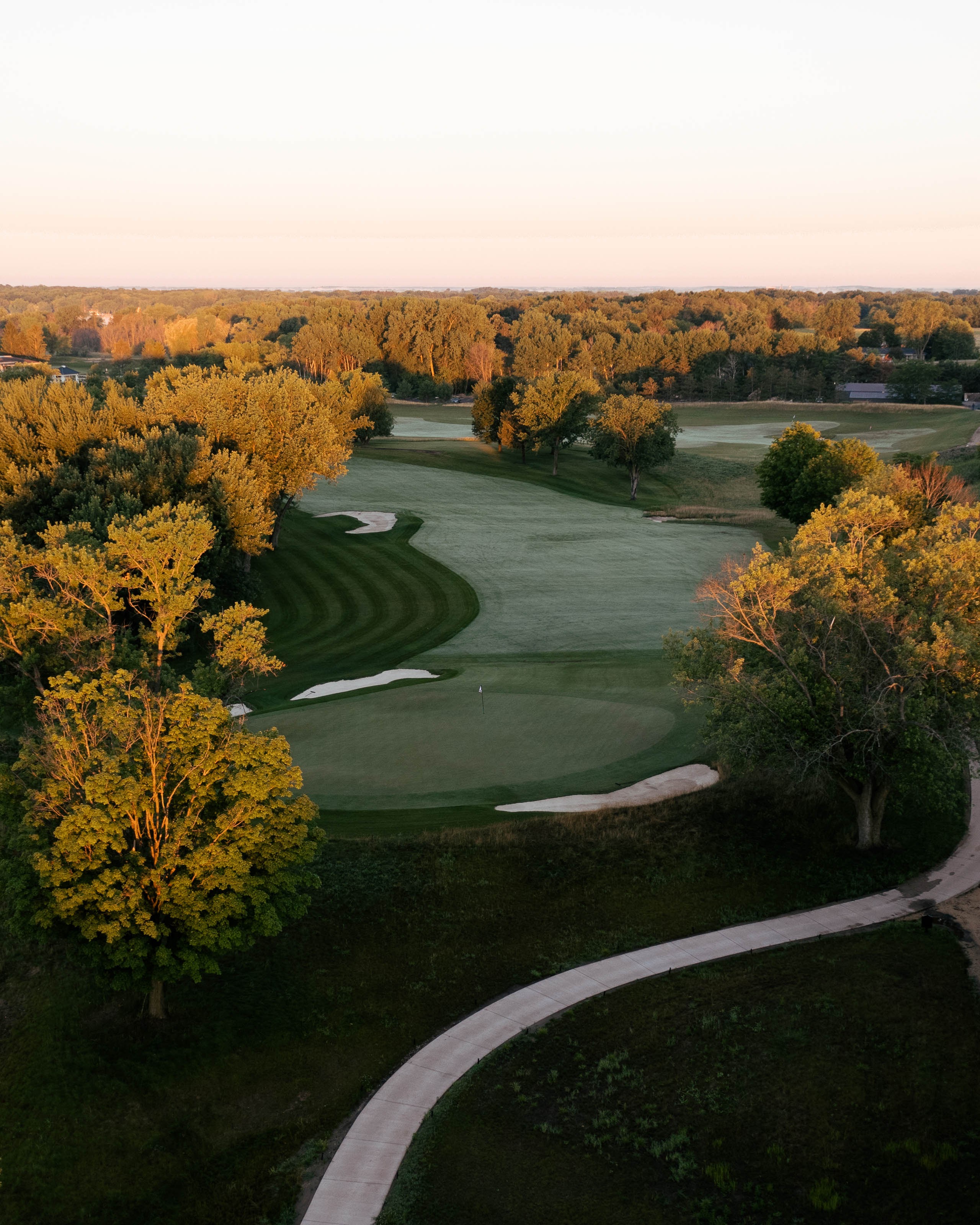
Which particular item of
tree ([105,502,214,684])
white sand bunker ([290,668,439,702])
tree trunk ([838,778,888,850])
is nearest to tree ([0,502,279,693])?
tree ([105,502,214,684])

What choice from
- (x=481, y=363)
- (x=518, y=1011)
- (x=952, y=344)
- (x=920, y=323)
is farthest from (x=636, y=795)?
(x=920, y=323)

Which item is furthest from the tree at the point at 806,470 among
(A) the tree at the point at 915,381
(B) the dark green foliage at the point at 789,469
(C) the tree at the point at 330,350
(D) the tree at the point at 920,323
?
(D) the tree at the point at 920,323

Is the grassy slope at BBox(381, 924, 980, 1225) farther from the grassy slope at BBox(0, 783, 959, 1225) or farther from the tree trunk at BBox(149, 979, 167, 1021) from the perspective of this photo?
the tree trunk at BBox(149, 979, 167, 1021)

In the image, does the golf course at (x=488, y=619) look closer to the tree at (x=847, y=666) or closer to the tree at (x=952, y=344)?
the tree at (x=847, y=666)

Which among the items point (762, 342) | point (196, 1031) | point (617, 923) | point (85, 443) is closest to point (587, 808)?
point (617, 923)

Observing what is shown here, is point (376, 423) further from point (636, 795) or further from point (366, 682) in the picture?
point (636, 795)

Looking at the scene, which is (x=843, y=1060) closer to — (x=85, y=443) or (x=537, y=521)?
(x=85, y=443)
